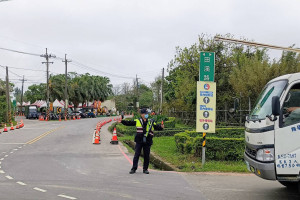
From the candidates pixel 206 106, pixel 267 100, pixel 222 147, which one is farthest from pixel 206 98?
pixel 267 100

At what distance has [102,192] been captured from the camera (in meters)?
7.36

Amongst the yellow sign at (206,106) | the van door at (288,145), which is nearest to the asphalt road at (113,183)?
the van door at (288,145)

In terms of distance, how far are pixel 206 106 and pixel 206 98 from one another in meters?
0.25

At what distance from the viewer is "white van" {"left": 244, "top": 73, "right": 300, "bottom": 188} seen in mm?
6070

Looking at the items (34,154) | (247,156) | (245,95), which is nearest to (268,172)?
(247,156)

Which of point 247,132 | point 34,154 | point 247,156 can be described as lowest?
point 34,154

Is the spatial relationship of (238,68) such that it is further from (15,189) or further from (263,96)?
(15,189)

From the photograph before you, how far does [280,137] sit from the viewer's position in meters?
6.15

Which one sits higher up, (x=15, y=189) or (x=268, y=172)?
(x=268, y=172)

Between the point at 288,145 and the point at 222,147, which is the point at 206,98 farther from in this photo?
the point at 288,145

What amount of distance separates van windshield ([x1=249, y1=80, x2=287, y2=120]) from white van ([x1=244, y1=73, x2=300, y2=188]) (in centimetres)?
2

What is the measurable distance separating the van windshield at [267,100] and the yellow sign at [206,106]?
3.35 m

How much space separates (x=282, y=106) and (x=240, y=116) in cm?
1872

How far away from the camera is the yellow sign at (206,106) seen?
10625 millimetres
